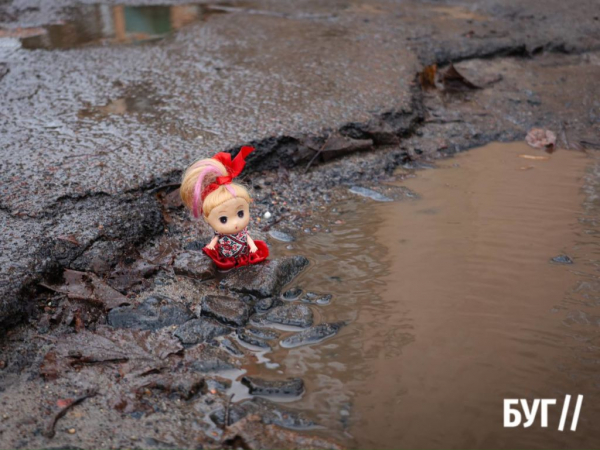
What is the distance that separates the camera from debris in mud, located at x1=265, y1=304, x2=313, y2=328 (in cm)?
244

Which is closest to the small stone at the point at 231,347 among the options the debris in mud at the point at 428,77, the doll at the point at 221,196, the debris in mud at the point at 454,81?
the doll at the point at 221,196

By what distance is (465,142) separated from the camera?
398cm

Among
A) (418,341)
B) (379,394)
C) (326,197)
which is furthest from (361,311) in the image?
(326,197)

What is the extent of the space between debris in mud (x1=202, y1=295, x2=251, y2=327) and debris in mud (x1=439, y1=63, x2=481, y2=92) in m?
2.87

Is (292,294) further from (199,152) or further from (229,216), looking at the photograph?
(199,152)

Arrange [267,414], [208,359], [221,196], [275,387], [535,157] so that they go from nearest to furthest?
[267,414]
[275,387]
[208,359]
[221,196]
[535,157]

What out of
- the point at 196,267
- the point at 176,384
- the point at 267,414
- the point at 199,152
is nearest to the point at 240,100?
the point at 199,152

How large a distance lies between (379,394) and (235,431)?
534 mm

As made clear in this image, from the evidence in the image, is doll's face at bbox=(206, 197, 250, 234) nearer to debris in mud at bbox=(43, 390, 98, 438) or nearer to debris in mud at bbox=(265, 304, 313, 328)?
debris in mud at bbox=(265, 304, 313, 328)

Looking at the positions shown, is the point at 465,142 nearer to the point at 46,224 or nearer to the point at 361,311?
the point at 361,311

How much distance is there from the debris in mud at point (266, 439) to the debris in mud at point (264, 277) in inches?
29.6

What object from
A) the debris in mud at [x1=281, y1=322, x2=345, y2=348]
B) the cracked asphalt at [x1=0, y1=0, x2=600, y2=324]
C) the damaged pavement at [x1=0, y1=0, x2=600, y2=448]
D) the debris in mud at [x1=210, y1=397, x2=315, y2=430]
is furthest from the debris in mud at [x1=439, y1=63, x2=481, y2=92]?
the debris in mud at [x1=210, y1=397, x2=315, y2=430]

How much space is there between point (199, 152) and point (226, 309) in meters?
1.21

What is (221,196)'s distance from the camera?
2.59m
